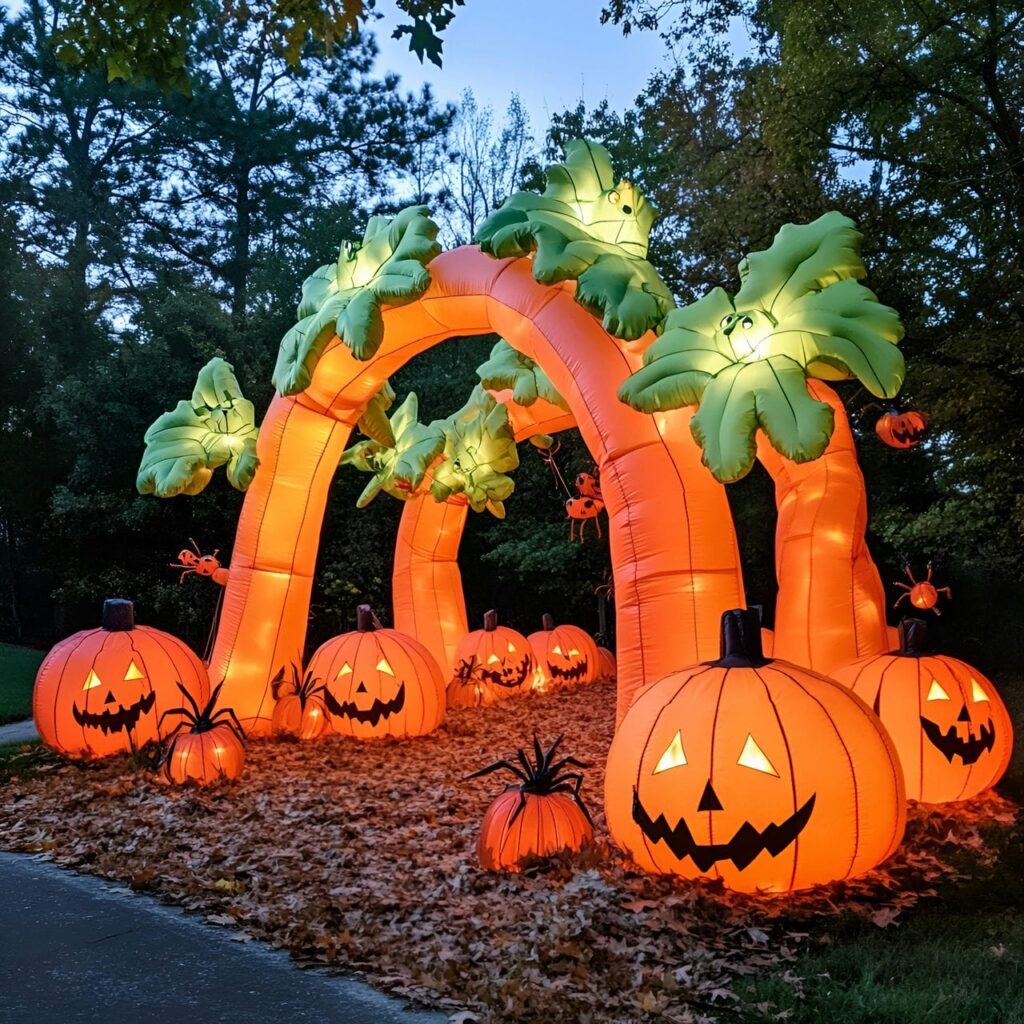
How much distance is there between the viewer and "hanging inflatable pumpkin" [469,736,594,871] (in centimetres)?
464

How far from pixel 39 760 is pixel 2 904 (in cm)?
345

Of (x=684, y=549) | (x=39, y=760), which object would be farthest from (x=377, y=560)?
(x=684, y=549)

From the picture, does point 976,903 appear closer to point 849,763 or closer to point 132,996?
point 849,763

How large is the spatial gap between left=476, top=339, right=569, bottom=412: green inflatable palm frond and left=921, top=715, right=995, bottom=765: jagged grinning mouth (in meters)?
4.85

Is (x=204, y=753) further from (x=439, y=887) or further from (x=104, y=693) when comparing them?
(x=439, y=887)

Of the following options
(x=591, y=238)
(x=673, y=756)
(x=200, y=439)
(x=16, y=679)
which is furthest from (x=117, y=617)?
(x=16, y=679)

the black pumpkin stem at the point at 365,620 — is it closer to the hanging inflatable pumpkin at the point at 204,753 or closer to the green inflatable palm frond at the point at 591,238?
the hanging inflatable pumpkin at the point at 204,753

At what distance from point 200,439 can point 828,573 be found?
571 cm

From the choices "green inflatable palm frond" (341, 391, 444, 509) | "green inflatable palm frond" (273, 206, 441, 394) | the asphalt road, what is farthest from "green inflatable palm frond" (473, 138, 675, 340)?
"green inflatable palm frond" (341, 391, 444, 509)

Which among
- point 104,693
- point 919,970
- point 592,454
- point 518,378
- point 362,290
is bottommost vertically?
point 919,970

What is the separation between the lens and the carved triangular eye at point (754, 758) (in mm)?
4156

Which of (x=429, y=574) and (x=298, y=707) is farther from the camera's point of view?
(x=429, y=574)

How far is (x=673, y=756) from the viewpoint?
430 centimetres

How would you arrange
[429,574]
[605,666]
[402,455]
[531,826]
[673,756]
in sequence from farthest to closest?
[605,666] < [429,574] < [402,455] < [531,826] < [673,756]
